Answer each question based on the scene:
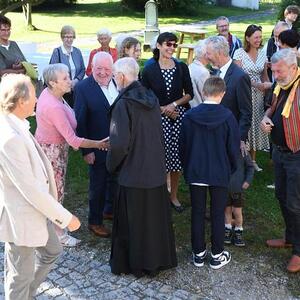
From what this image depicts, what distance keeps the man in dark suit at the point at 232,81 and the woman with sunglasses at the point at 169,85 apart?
0.53 m

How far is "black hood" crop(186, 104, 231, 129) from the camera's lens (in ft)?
13.6

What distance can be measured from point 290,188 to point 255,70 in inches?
89.5

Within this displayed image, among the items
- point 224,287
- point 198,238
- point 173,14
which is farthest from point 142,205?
point 173,14

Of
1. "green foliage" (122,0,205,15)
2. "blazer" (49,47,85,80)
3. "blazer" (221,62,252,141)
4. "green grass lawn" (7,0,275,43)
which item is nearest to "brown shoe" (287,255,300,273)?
"blazer" (221,62,252,141)

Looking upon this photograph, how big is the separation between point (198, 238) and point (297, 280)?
92 cm

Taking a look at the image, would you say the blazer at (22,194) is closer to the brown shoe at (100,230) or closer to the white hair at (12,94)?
the white hair at (12,94)

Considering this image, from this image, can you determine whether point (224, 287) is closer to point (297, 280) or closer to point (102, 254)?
point (297, 280)

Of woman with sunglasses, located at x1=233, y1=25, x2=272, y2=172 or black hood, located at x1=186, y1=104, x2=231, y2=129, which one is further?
woman with sunglasses, located at x1=233, y1=25, x2=272, y2=172

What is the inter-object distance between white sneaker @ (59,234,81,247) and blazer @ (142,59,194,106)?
171 centimetres

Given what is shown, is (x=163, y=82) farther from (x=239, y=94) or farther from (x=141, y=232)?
(x=141, y=232)

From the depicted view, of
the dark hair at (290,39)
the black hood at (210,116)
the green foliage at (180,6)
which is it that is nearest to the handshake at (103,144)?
the black hood at (210,116)

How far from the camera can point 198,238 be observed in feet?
14.4

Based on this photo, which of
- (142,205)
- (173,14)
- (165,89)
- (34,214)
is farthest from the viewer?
(173,14)

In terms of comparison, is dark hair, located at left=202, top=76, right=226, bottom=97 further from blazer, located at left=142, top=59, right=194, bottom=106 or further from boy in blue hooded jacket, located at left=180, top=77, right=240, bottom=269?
blazer, located at left=142, top=59, right=194, bottom=106
